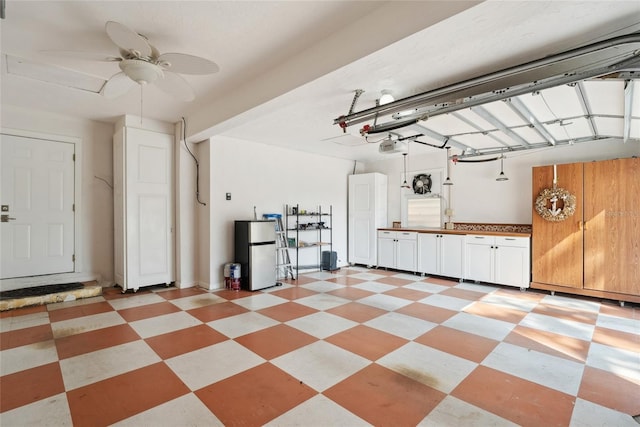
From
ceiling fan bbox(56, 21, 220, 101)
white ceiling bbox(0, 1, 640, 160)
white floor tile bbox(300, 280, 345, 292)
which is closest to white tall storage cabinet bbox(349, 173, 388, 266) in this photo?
white floor tile bbox(300, 280, 345, 292)

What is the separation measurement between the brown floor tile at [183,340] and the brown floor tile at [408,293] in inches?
112

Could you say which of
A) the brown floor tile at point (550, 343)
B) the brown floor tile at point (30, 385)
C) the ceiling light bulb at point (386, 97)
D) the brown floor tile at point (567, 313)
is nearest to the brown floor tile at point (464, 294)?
the brown floor tile at point (567, 313)

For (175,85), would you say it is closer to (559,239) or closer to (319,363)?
(319,363)

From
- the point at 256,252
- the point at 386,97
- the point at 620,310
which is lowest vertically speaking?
the point at 620,310

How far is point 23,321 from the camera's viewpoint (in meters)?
3.54

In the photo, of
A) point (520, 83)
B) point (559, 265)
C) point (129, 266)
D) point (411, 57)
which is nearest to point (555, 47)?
point (520, 83)

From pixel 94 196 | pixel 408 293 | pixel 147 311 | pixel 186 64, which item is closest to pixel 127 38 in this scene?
pixel 186 64

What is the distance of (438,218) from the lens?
22.4 feet

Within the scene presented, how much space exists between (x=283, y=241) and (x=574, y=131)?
5.15 m

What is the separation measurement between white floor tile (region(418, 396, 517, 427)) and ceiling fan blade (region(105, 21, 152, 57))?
326 centimetres

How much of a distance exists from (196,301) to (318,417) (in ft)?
10.3

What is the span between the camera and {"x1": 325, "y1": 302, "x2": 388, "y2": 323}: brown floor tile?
3748 millimetres

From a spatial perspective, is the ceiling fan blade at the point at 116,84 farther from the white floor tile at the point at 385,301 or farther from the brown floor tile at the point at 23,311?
the white floor tile at the point at 385,301

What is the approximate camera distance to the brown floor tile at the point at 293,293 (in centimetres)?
473
